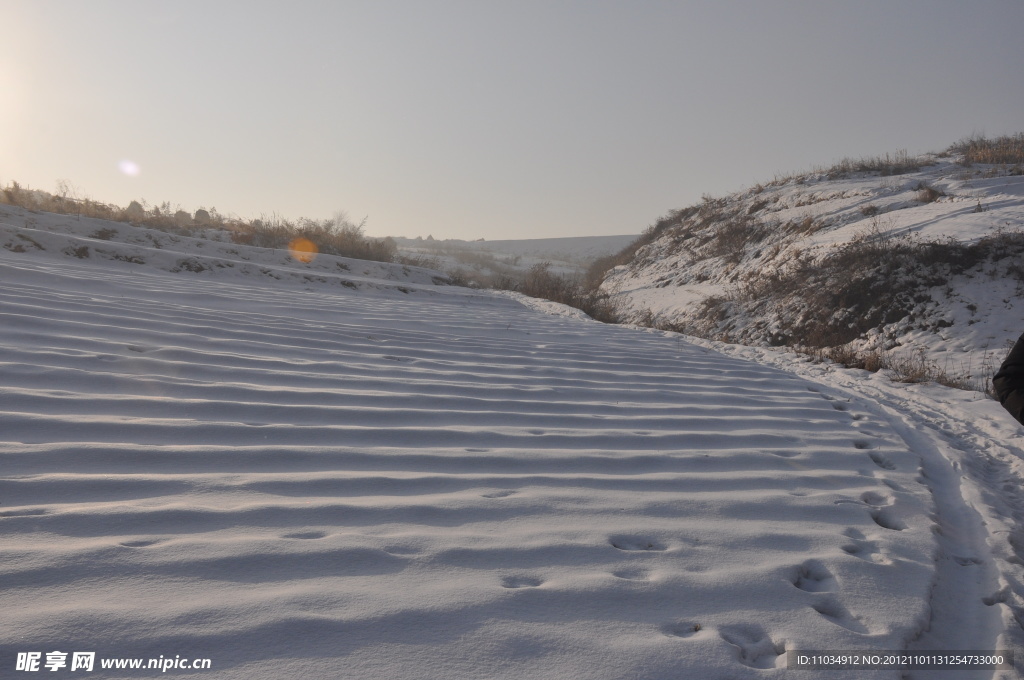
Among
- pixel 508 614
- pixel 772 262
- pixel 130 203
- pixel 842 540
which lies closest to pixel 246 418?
pixel 508 614

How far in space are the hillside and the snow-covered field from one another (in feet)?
9.41

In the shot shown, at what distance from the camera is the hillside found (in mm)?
6242

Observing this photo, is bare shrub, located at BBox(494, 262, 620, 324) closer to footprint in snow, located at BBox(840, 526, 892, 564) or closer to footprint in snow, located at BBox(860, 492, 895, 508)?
footprint in snow, located at BBox(860, 492, 895, 508)

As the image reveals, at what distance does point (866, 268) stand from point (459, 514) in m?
7.57

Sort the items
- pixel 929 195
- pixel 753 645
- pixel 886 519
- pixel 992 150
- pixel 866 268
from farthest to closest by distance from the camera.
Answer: pixel 992 150, pixel 929 195, pixel 866 268, pixel 886 519, pixel 753 645

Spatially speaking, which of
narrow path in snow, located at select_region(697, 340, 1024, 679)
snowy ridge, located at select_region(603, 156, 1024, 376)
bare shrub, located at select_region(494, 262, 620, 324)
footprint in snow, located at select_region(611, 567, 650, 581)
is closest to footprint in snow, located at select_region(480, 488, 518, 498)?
footprint in snow, located at select_region(611, 567, 650, 581)

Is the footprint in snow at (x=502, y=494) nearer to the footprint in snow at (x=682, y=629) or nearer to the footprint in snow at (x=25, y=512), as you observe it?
the footprint in snow at (x=682, y=629)

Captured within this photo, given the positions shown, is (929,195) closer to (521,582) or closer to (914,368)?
(914,368)

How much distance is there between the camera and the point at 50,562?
137 centimetres

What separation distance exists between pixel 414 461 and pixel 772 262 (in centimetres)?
967

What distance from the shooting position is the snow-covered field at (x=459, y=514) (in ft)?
4.24

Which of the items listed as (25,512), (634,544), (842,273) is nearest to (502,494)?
(634,544)

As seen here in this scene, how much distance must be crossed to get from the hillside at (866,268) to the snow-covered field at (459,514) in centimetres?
287

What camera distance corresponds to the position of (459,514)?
189 centimetres
